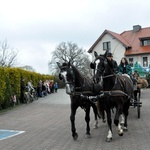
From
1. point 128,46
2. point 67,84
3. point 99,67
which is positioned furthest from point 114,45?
point 67,84

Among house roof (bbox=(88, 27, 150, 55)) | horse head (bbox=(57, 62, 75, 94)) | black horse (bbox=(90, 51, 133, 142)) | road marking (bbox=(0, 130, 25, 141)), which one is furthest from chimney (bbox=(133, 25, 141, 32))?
horse head (bbox=(57, 62, 75, 94))

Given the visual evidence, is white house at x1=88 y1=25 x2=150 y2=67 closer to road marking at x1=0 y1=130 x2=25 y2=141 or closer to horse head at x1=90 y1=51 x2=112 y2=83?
road marking at x1=0 y1=130 x2=25 y2=141

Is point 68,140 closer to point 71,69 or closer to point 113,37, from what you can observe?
point 71,69

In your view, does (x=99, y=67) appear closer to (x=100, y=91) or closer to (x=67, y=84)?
(x=67, y=84)

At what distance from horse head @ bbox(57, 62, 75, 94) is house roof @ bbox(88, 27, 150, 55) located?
4009 centimetres

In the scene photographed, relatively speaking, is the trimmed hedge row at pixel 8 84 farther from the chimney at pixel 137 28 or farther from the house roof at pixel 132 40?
the chimney at pixel 137 28

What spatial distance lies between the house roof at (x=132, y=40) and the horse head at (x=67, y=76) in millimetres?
40088

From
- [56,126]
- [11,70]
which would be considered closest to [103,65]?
[56,126]

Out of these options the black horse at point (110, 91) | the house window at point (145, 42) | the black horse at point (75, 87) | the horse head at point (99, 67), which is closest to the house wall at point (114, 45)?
the house window at point (145, 42)

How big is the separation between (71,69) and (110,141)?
7.29ft

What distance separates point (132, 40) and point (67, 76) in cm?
4351

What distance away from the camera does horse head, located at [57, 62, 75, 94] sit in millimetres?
7181

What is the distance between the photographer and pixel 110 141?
296 inches

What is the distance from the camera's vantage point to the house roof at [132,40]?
46.8 meters
